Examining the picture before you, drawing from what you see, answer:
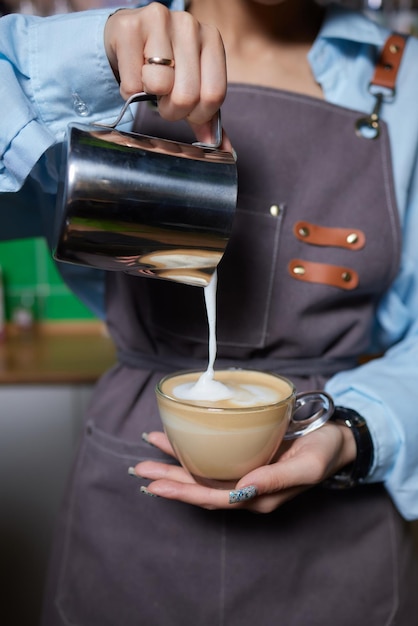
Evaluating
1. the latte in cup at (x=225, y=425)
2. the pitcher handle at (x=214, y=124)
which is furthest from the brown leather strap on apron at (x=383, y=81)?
the latte in cup at (x=225, y=425)

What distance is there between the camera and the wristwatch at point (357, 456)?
32.9 inches

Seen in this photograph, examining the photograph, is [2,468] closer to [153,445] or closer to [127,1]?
[153,445]

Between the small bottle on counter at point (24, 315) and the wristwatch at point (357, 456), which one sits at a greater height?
the wristwatch at point (357, 456)

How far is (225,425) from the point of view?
2.25 feet

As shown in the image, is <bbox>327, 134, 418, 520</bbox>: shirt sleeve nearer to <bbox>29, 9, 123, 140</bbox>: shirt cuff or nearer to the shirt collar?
the shirt collar

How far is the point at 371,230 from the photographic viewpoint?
3.08 feet

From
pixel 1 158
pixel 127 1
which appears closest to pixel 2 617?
pixel 1 158

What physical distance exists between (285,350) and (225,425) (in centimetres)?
29

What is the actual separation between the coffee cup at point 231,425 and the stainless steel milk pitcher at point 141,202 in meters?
0.15

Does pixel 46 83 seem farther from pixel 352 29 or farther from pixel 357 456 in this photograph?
pixel 357 456

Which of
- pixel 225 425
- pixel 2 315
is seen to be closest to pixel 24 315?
pixel 2 315

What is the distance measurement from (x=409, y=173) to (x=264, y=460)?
19.1 inches

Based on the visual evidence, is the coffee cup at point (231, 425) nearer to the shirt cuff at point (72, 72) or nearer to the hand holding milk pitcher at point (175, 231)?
the hand holding milk pitcher at point (175, 231)

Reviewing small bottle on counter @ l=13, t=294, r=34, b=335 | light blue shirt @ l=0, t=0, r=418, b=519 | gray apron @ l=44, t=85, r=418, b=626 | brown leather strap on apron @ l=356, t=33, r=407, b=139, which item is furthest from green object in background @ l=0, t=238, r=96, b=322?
brown leather strap on apron @ l=356, t=33, r=407, b=139
